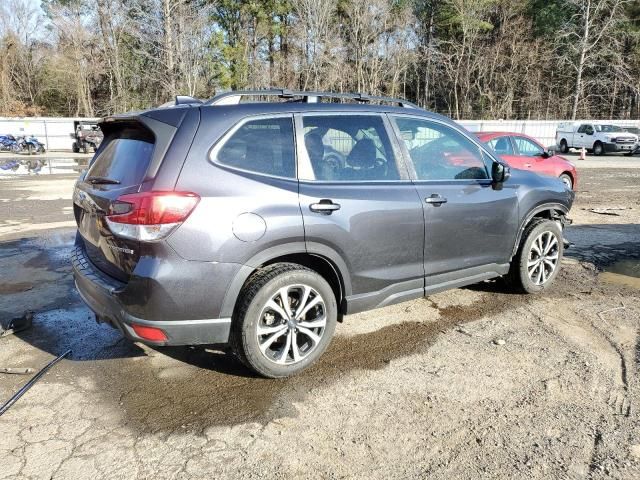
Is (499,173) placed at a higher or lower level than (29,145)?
higher

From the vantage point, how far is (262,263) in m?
3.29

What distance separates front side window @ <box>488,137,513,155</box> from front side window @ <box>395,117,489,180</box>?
22.6 feet

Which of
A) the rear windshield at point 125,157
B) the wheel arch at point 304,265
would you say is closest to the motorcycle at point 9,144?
the rear windshield at point 125,157

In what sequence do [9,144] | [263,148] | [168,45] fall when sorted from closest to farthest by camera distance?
[263,148] < [9,144] < [168,45]

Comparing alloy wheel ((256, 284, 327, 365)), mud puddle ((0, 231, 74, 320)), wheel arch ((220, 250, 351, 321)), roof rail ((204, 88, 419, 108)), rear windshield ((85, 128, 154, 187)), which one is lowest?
mud puddle ((0, 231, 74, 320))

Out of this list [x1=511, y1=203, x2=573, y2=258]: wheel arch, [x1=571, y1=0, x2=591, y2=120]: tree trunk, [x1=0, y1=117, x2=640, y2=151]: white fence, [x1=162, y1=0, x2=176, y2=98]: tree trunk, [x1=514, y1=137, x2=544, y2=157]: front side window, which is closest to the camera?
[x1=511, y1=203, x2=573, y2=258]: wheel arch

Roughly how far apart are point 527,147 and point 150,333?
10.6 meters

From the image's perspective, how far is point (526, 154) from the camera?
37.4ft

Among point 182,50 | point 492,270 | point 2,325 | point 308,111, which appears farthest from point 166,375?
point 182,50

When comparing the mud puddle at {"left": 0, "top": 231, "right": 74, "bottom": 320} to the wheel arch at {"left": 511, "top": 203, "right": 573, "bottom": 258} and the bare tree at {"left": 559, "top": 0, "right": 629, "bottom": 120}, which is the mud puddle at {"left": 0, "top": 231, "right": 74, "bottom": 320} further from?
the bare tree at {"left": 559, "top": 0, "right": 629, "bottom": 120}

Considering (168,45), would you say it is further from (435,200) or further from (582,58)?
(582,58)

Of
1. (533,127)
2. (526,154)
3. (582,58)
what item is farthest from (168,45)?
(582,58)

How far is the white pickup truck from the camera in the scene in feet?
94.8

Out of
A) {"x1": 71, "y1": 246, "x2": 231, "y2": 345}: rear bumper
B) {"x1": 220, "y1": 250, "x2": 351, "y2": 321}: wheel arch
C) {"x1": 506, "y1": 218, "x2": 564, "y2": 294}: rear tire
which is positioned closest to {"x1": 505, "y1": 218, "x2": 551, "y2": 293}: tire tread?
{"x1": 506, "y1": 218, "x2": 564, "y2": 294}: rear tire
